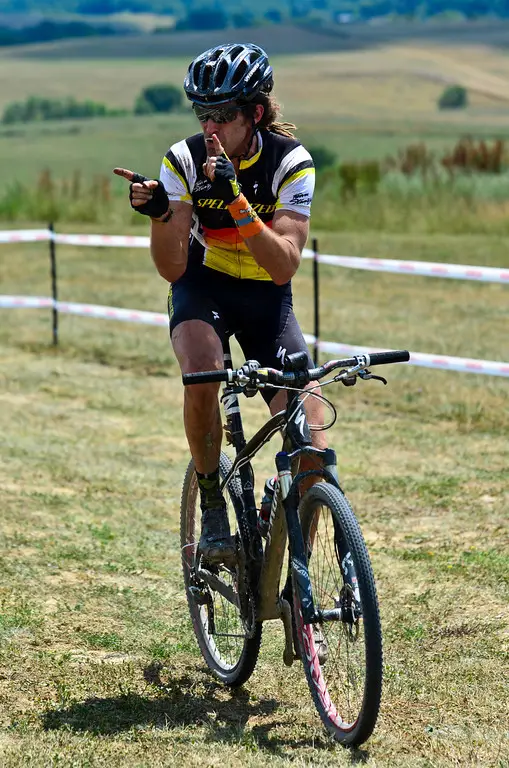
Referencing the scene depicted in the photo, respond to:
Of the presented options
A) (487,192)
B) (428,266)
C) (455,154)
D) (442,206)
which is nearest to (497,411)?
(428,266)

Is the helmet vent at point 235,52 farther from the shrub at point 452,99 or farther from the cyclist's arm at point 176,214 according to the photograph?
the shrub at point 452,99

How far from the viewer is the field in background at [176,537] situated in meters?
4.59

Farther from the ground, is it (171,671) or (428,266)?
(428,266)

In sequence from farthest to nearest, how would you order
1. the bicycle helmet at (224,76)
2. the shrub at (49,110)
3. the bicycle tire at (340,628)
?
the shrub at (49,110), the bicycle helmet at (224,76), the bicycle tire at (340,628)

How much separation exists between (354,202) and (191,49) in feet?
404

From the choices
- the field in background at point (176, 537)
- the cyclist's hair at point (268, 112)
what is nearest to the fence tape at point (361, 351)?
the field in background at point (176, 537)

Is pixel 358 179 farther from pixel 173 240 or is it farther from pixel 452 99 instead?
Answer: pixel 452 99

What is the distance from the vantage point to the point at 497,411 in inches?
422

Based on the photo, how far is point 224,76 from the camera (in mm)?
4711

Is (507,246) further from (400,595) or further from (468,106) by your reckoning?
(468,106)

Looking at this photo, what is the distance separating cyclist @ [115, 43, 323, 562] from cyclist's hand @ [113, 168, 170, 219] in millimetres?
68

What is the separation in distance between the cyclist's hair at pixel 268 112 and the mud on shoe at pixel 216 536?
5.19 ft

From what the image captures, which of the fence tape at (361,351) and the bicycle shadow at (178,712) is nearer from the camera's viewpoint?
the bicycle shadow at (178,712)

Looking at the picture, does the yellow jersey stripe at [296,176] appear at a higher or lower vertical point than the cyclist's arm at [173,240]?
higher
